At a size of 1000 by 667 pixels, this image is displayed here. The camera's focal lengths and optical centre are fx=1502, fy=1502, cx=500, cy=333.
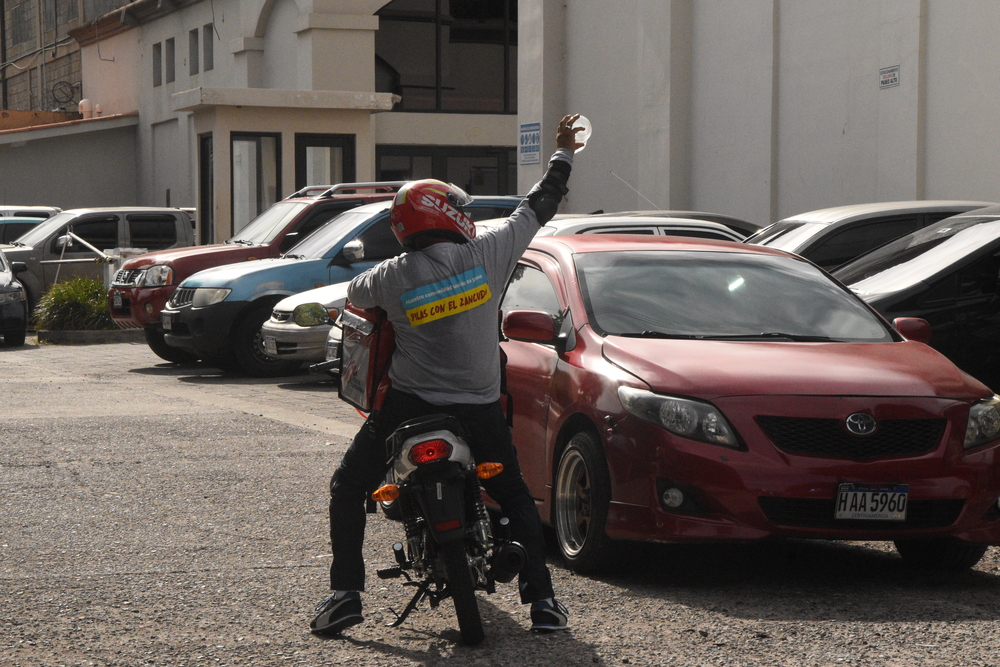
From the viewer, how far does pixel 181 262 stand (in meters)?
17.4

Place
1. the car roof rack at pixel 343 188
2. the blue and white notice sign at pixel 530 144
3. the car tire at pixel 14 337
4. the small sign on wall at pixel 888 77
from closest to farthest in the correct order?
the small sign on wall at pixel 888 77, the car roof rack at pixel 343 188, the car tire at pixel 14 337, the blue and white notice sign at pixel 530 144

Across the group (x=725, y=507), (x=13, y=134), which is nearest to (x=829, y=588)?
(x=725, y=507)

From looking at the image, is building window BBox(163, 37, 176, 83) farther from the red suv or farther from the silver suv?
the red suv

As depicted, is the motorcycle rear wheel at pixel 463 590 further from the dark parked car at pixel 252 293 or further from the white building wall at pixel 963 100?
the white building wall at pixel 963 100

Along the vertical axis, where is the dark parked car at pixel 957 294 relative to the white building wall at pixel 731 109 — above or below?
below

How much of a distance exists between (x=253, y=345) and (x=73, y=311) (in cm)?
641

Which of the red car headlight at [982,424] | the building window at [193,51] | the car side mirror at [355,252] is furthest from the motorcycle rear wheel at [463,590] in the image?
the building window at [193,51]

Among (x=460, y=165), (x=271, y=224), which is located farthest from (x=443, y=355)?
(x=460, y=165)

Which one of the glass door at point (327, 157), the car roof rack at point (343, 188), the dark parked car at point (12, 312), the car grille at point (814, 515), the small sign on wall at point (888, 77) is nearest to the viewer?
the car grille at point (814, 515)

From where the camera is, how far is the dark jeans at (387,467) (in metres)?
5.49

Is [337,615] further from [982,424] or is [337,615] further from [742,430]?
[982,424]

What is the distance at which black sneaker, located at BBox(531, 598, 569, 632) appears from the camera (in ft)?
17.9

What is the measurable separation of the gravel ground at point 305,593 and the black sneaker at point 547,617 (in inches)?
2.3

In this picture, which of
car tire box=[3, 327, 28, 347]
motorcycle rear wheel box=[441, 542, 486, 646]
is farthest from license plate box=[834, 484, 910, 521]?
car tire box=[3, 327, 28, 347]
